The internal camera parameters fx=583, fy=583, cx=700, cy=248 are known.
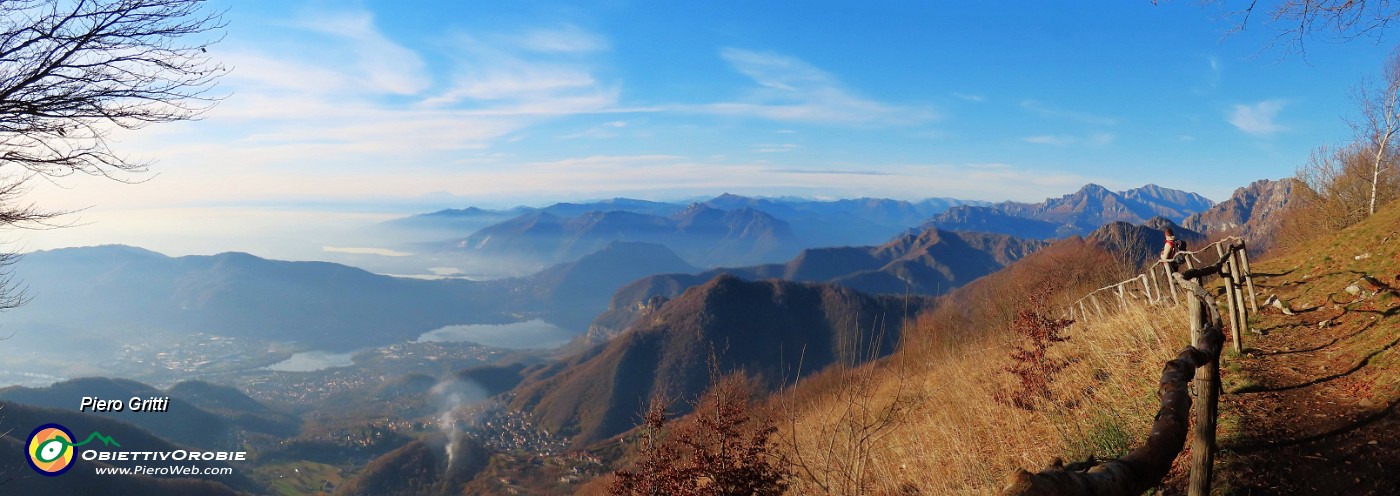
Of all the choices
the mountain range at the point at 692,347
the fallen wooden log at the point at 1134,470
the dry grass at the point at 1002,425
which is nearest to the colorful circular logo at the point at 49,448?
the dry grass at the point at 1002,425

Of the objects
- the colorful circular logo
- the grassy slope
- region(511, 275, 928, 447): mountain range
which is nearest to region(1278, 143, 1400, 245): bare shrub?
the grassy slope

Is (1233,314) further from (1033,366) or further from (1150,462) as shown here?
(1150,462)

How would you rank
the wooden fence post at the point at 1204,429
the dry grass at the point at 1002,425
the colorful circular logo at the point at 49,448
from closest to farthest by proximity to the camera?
the wooden fence post at the point at 1204,429, the dry grass at the point at 1002,425, the colorful circular logo at the point at 49,448

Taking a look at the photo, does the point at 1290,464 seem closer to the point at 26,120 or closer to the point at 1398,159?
the point at 26,120

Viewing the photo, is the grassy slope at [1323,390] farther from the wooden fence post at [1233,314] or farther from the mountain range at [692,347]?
the mountain range at [692,347]

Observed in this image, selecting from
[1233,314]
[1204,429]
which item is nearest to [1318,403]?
[1233,314]

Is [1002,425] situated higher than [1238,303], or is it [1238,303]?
[1238,303]

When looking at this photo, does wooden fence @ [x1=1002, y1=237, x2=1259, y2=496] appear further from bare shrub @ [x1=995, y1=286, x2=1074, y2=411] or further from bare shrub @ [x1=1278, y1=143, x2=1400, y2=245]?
bare shrub @ [x1=1278, y1=143, x2=1400, y2=245]
